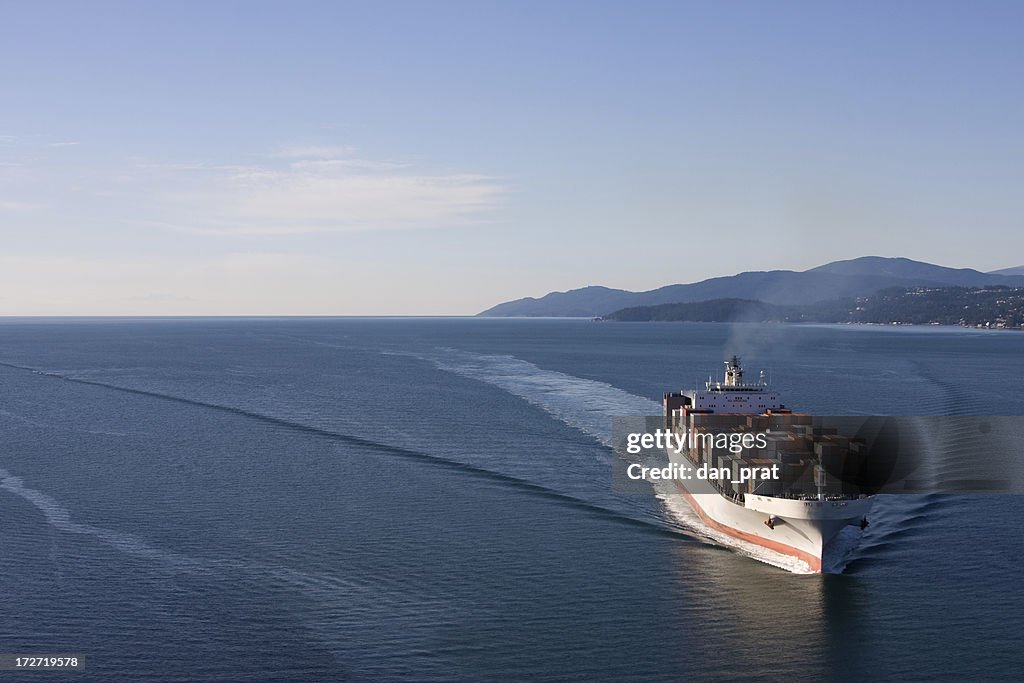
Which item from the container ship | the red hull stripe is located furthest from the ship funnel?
the red hull stripe

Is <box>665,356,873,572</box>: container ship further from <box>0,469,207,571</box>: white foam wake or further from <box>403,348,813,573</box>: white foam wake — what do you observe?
<box>0,469,207,571</box>: white foam wake

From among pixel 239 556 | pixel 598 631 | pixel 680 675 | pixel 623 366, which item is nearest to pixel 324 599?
pixel 239 556

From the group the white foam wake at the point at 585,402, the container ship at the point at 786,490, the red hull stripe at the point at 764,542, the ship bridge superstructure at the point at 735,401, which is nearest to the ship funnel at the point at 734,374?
the ship bridge superstructure at the point at 735,401

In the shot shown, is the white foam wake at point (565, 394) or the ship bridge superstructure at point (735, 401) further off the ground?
the ship bridge superstructure at point (735, 401)

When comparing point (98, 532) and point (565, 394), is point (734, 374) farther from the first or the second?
point (98, 532)

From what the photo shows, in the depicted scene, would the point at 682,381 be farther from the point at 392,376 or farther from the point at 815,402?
the point at 392,376

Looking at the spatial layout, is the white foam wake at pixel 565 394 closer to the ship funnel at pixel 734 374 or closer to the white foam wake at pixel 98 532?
the ship funnel at pixel 734 374
